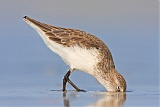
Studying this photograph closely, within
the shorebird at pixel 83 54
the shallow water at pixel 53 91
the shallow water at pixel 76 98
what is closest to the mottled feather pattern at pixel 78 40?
the shorebird at pixel 83 54

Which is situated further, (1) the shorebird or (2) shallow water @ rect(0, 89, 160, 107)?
(1) the shorebird

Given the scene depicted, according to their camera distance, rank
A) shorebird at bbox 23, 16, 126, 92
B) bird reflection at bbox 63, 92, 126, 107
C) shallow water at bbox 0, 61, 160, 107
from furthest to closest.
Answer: shorebird at bbox 23, 16, 126, 92 → shallow water at bbox 0, 61, 160, 107 → bird reflection at bbox 63, 92, 126, 107

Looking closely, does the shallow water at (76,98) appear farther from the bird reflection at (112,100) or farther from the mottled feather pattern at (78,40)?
the mottled feather pattern at (78,40)

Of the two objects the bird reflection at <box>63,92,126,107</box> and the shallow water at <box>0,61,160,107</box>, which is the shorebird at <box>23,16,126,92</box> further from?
the bird reflection at <box>63,92,126,107</box>

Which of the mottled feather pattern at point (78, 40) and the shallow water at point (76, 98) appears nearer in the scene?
the shallow water at point (76, 98)

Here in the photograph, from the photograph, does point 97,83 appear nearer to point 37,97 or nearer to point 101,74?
point 101,74

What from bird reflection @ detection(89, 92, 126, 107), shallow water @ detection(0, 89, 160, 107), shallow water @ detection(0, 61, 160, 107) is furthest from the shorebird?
shallow water @ detection(0, 89, 160, 107)
